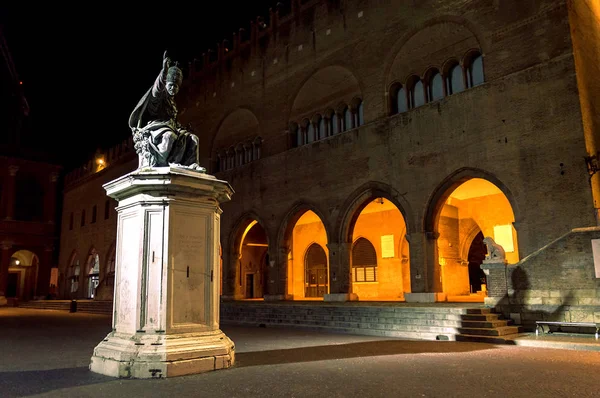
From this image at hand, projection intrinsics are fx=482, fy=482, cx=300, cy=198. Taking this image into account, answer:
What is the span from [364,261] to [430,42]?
10.8 metres

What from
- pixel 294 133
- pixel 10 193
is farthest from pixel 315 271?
pixel 10 193

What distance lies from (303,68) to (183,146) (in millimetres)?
15803

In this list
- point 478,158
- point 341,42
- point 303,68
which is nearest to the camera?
point 478,158

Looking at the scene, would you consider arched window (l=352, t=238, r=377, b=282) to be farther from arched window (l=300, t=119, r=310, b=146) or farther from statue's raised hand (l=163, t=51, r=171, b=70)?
statue's raised hand (l=163, t=51, r=171, b=70)

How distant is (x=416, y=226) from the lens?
16.5 meters

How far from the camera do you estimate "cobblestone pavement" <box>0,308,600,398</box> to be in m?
5.18

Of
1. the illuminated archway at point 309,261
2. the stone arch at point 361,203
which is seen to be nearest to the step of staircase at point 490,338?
the stone arch at point 361,203

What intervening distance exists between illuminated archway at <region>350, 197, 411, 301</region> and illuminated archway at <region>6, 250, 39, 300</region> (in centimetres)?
2937

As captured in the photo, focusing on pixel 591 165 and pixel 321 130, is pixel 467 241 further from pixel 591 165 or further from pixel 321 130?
pixel 591 165

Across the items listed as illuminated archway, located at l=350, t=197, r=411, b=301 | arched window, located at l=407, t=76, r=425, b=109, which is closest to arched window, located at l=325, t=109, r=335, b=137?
illuminated archway, located at l=350, t=197, r=411, b=301

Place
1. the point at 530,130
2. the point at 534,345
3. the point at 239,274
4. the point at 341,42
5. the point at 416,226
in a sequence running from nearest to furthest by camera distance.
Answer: the point at 534,345, the point at 530,130, the point at 416,226, the point at 341,42, the point at 239,274

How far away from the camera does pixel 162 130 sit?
6.95 metres

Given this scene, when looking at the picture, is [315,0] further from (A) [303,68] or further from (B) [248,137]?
(B) [248,137]

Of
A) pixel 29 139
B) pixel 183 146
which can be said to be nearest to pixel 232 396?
pixel 183 146
